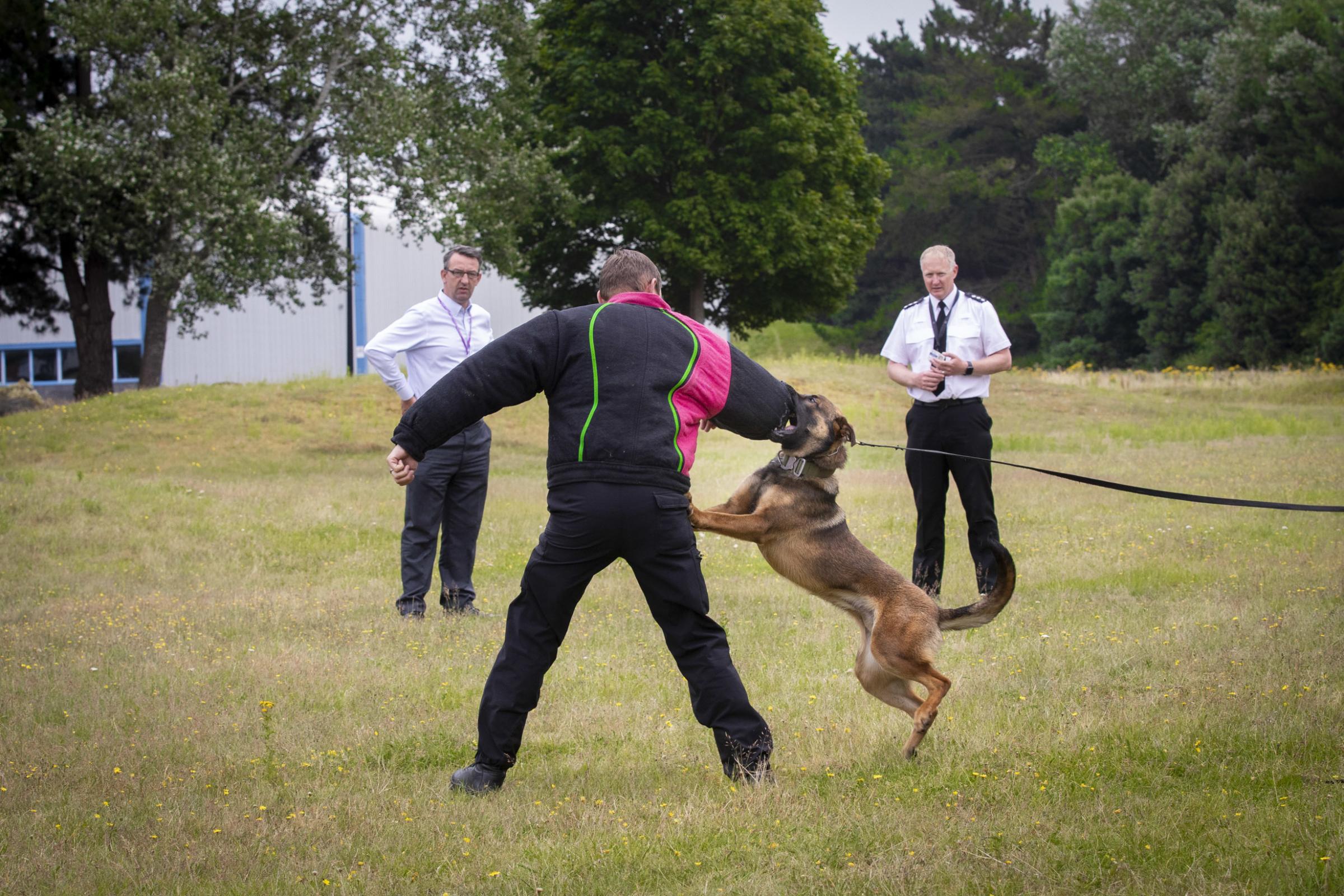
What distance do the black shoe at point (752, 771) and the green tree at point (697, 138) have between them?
22.6m

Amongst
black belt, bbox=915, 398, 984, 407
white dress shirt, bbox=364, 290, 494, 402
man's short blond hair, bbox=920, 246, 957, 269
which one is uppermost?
man's short blond hair, bbox=920, 246, 957, 269

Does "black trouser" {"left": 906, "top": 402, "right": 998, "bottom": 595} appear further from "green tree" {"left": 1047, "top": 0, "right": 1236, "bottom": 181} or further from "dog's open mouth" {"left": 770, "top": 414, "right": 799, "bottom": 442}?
"green tree" {"left": 1047, "top": 0, "right": 1236, "bottom": 181}

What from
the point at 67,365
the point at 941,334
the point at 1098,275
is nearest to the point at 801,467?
the point at 941,334

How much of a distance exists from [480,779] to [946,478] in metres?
4.03

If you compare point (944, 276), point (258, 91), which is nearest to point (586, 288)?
point (258, 91)

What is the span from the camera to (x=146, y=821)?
392 cm

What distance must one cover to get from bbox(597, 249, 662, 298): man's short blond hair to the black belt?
335 centimetres

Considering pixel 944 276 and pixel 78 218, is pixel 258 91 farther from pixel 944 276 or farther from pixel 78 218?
pixel 944 276

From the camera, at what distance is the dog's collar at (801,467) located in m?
4.93

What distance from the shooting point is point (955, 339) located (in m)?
7.28

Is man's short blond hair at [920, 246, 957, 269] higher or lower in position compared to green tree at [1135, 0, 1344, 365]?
lower

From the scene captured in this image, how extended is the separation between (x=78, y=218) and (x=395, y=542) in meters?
14.2

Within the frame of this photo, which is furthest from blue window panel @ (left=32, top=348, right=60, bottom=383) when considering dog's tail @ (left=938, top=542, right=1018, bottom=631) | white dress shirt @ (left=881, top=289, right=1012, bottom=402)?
dog's tail @ (left=938, top=542, right=1018, bottom=631)

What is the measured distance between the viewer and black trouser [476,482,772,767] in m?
3.95
